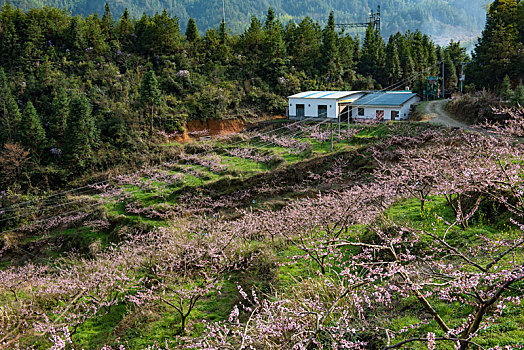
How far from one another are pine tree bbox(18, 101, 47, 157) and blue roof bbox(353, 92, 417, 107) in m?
Answer: 29.6

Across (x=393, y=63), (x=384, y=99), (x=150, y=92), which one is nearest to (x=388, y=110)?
(x=384, y=99)

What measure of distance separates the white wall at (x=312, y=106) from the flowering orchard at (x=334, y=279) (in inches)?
824

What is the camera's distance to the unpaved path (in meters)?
24.1

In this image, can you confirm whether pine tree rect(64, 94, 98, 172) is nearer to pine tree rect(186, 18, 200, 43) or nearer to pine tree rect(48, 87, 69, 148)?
pine tree rect(48, 87, 69, 148)

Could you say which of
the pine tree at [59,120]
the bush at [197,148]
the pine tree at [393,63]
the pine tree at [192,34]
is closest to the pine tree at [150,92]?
the bush at [197,148]

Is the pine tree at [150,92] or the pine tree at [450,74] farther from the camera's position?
the pine tree at [450,74]

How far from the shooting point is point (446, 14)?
179 meters

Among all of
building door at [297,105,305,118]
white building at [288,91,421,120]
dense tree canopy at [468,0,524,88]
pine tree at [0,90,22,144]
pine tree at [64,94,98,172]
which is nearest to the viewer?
pine tree at [64,94,98,172]

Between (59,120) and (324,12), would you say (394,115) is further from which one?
(324,12)

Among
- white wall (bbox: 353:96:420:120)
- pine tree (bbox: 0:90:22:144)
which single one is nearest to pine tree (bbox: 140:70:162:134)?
pine tree (bbox: 0:90:22:144)

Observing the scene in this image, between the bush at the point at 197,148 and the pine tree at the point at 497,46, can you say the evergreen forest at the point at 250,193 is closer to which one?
the pine tree at the point at 497,46

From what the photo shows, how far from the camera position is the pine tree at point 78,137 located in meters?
28.0

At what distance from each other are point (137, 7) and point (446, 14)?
154m

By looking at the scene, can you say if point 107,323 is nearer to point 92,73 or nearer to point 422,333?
point 422,333
